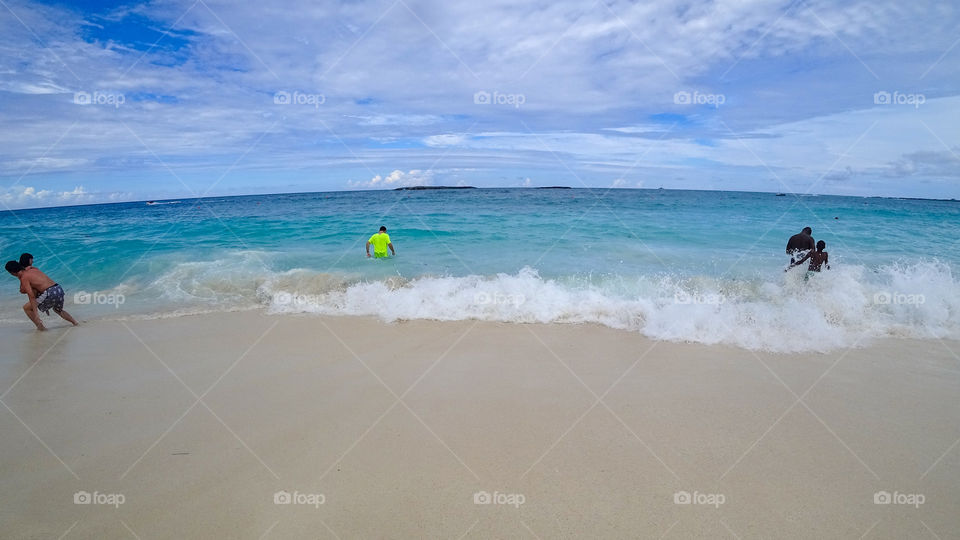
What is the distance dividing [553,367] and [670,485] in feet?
7.82

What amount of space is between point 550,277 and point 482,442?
7.86 metres

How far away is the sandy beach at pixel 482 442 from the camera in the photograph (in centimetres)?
315

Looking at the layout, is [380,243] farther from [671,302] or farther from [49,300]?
[671,302]

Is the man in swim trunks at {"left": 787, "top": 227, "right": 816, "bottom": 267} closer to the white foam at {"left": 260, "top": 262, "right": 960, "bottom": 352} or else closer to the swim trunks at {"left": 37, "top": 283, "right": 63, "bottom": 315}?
the white foam at {"left": 260, "top": 262, "right": 960, "bottom": 352}

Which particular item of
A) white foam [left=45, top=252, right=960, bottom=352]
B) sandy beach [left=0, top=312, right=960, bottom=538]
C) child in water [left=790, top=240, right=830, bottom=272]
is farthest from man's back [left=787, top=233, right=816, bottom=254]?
sandy beach [left=0, top=312, right=960, bottom=538]

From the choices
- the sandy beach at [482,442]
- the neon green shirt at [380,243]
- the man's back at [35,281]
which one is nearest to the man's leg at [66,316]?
the man's back at [35,281]

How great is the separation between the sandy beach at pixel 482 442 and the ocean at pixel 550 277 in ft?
3.15

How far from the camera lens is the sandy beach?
3148 mm

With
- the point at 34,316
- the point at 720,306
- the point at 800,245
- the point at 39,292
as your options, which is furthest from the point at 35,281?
the point at 800,245

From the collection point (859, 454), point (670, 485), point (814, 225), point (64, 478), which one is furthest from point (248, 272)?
point (814, 225)

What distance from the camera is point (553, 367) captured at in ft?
18.8

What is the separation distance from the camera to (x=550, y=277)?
11.6 m

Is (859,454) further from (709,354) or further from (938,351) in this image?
(938,351)

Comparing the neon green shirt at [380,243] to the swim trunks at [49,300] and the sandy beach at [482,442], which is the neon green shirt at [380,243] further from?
the sandy beach at [482,442]
